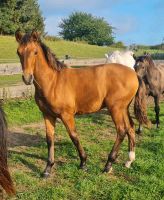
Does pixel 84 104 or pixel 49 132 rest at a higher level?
pixel 84 104

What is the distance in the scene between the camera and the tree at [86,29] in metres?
69.8

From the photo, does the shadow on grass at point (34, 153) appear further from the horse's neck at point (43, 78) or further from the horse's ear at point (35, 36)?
the horse's ear at point (35, 36)

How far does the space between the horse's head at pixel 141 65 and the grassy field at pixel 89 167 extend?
Result: 1.27 m

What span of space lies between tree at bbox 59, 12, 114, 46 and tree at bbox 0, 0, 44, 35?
27.7 metres

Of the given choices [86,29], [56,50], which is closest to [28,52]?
[56,50]

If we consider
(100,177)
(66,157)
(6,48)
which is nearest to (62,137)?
(66,157)

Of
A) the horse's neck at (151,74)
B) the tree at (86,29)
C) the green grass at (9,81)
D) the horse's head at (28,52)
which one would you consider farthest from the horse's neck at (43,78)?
the tree at (86,29)

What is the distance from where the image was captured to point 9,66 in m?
9.78

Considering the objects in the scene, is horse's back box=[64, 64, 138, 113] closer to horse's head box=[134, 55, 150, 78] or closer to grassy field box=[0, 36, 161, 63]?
horse's head box=[134, 55, 150, 78]

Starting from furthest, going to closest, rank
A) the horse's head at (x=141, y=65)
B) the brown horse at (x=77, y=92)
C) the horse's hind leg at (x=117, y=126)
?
1. the horse's head at (x=141, y=65)
2. the horse's hind leg at (x=117, y=126)
3. the brown horse at (x=77, y=92)

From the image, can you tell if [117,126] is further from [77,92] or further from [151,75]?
[151,75]

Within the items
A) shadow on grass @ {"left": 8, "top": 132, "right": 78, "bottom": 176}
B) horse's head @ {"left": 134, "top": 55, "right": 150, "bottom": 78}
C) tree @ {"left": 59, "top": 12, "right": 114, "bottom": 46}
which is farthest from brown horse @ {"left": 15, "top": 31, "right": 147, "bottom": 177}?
tree @ {"left": 59, "top": 12, "right": 114, "bottom": 46}

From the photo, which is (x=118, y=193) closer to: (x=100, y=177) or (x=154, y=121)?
(x=100, y=177)

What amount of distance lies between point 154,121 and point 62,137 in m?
2.53
